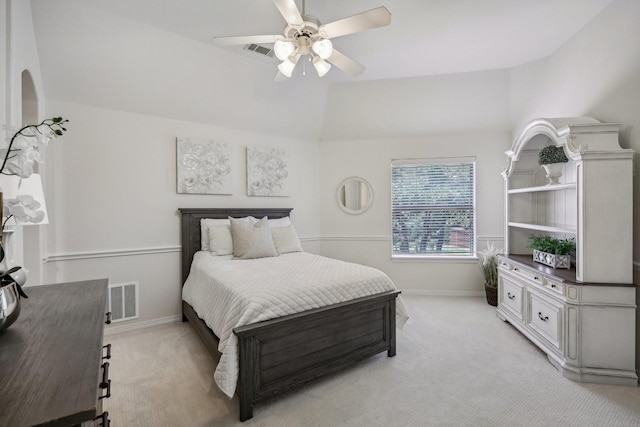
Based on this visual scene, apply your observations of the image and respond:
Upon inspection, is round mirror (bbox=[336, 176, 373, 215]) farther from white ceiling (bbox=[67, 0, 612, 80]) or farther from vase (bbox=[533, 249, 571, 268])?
vase (bbox=[533, 249, 571, 268])

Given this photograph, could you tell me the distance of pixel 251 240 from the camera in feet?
11.1

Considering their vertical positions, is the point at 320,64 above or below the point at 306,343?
above

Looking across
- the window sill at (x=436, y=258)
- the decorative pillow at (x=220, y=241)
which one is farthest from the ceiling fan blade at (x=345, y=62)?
the window sill at (x=436, y=258)

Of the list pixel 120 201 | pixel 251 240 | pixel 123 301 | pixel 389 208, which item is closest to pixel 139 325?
pixel 123 301

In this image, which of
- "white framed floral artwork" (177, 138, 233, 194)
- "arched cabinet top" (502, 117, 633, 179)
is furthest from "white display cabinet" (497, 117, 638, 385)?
"white framed floral artwork" (177, 138, 233, 194)

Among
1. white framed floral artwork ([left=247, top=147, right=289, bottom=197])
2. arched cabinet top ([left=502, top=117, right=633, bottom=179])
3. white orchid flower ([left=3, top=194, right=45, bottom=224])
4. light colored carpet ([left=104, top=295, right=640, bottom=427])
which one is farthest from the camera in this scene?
white framed floral artwork ([left=247, top=147, right=289, bottom=197])

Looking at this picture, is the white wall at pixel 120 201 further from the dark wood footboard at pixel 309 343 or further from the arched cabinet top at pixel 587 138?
the arched cabinet top at pixel 587 138

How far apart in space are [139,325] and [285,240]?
1878 mm

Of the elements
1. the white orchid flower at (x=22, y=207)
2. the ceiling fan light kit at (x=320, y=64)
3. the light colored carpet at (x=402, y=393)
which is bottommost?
the light colored carpet at (x=402, y=393)

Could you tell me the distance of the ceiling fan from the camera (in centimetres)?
184

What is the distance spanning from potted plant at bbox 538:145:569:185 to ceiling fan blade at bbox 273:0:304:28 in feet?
8.34

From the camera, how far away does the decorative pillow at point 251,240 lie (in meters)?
3.33

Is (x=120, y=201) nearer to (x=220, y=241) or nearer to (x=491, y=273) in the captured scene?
(x=220, y=241)

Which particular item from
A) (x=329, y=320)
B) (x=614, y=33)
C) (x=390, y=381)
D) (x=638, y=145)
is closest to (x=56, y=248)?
(x=329, y=320)
